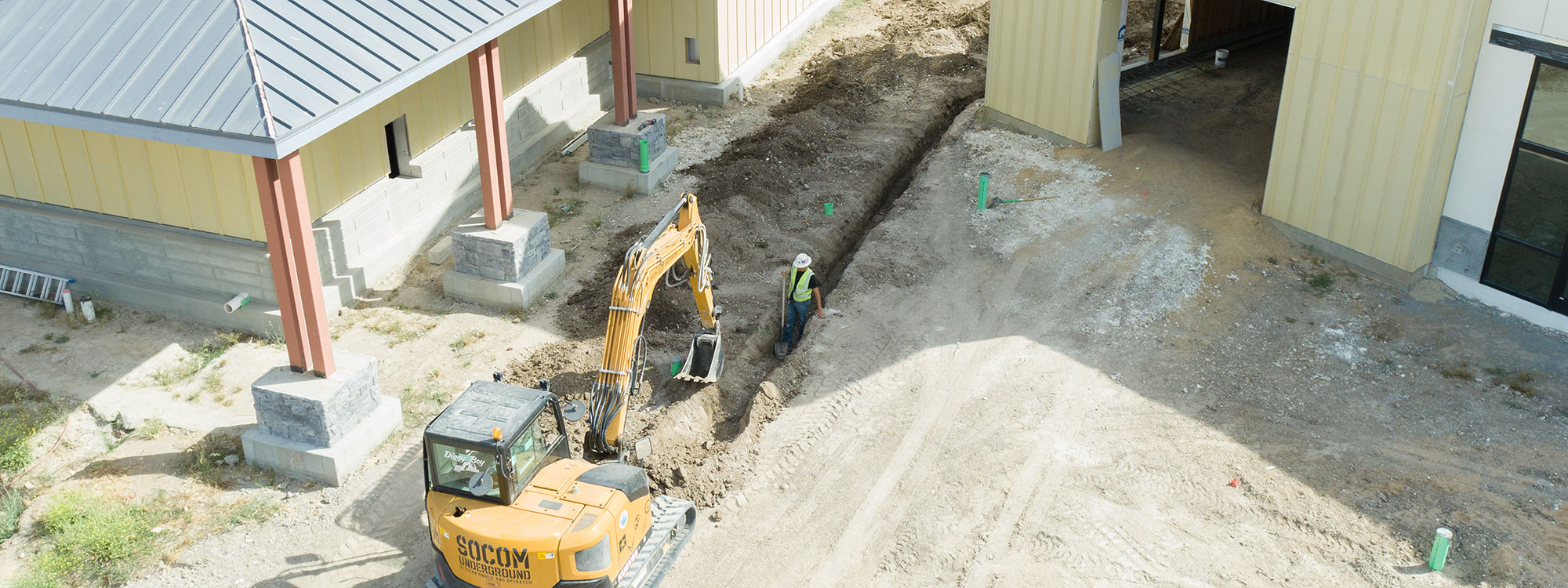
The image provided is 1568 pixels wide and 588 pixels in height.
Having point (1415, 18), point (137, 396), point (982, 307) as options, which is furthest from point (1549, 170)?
point (137, 396)

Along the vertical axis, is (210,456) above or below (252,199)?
below

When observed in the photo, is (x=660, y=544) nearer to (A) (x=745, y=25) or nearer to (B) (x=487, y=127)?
(B) (x=487, y=127)

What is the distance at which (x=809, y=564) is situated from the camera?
1294cm

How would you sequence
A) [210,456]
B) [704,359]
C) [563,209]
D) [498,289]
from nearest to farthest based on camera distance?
[210,456] < [704,359] < [498,289] < [563,209]

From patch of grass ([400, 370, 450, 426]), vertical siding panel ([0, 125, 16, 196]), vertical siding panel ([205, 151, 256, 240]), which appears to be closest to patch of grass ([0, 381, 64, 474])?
vertical siding panel ([205, 151, 256, 240])

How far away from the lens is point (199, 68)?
41.4 ft

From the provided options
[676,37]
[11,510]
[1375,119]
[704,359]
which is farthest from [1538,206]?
[11,510]

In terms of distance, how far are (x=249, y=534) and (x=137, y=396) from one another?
145 inches

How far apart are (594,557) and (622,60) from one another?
1220cm

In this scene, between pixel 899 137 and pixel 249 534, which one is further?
pixel 899 137

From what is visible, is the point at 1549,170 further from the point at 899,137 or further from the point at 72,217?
the point at 72,217

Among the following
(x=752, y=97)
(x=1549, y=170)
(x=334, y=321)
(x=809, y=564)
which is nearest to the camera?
(x=809, y=564)

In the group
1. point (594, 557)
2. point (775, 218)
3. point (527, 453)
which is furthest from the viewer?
point (775, 218)

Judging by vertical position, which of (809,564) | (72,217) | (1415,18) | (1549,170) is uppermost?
(1415,18)
